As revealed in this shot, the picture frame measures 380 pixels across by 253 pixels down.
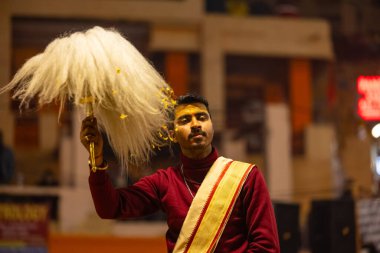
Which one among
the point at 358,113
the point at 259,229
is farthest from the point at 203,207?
the point at 358,113

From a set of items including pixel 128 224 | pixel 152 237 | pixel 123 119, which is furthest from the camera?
pixel 128 224

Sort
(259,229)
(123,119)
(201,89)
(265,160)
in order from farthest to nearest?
1. (201,89)
2. (265,160)
3. (123,119)
4. (259,229)

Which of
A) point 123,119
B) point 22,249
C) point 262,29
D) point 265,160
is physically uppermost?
point 262,29

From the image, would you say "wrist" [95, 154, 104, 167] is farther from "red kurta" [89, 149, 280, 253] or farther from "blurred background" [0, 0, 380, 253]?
"blurred background" [0, 0, 380, 253]

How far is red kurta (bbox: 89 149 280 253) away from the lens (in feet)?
8.79

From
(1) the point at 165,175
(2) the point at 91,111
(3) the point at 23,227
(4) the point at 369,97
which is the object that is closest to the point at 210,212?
(1) the point at 165,175

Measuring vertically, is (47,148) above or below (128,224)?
above

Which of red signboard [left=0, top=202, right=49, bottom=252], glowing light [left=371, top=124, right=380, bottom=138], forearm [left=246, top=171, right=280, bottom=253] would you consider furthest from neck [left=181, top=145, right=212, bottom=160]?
glowing light [left=371, top=124, right=380, bottom=138]

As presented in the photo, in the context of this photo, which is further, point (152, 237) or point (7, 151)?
point (152, 237)

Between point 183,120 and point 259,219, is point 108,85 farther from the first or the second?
point 259,219

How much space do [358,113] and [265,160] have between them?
4.00 metres

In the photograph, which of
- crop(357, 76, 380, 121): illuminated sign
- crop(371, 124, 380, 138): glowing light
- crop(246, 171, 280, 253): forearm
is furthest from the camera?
crop(371, 124, 380, 138): glowing light

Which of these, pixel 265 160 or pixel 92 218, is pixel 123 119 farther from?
pixel 265 160

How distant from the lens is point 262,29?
12344 mm
